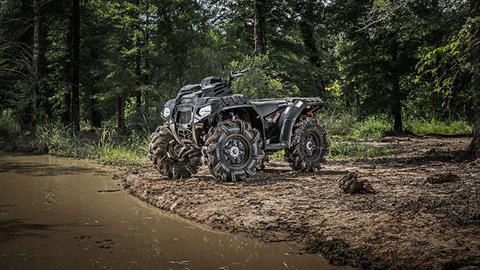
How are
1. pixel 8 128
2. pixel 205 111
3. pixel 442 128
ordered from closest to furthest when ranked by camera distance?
pixel 205 111 < pixel 8 128 < pixel 442 128

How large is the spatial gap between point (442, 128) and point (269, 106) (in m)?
13.1

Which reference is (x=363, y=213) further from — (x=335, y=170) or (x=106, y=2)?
(x=106, y=2)

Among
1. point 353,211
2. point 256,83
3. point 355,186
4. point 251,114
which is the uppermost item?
point 256,83

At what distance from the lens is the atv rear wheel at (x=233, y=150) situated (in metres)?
7.56

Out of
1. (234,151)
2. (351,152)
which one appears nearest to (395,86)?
(351,152)

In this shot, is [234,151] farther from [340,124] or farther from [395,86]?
[340,124]

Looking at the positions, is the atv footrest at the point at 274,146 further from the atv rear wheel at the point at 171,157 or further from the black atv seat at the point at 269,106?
the atv rear wheel at the point at 171,157

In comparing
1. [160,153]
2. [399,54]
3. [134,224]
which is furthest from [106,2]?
[134,224]

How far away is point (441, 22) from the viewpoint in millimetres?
9422

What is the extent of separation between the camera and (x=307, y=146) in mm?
9141

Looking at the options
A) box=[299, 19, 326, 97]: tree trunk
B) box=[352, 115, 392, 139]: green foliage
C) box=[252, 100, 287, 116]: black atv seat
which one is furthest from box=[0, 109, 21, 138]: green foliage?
box=[299, 19, 326, 97]: tree trunk

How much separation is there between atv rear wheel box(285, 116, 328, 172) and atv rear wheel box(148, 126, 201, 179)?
1844 mm

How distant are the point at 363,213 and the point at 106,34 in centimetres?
1999

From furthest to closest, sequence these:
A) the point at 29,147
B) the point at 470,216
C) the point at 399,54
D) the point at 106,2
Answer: the point at 106,2, the point at 399,54, the point at 29,147, the point at 470,216
